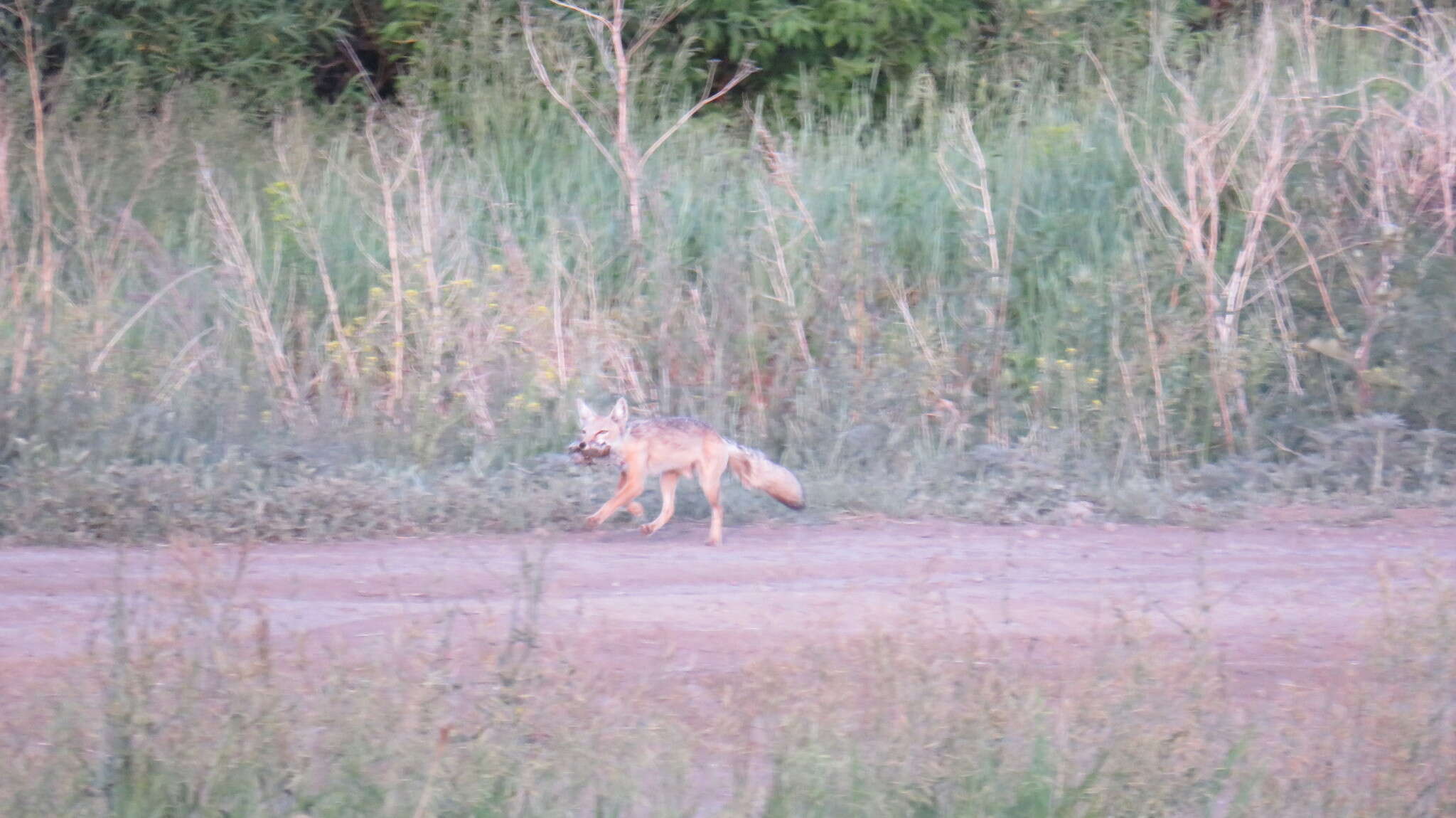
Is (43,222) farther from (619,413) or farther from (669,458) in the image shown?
(669,458)

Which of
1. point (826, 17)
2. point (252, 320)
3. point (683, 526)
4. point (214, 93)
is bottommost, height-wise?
point (683, 526)

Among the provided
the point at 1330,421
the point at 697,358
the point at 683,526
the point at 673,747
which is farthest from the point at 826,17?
the point at 673,747

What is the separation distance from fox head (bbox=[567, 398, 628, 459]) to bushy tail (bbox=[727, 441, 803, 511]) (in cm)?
66

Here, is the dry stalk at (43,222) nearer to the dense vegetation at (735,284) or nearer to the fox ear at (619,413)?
the dense vegetation at (735,284)

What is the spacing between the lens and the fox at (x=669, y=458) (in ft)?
26.8

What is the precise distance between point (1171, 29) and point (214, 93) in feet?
32.4

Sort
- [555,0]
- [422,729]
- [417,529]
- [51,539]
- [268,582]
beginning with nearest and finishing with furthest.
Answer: [422,729] → [268,582] → [51,539] → [417,529] → [555,0]

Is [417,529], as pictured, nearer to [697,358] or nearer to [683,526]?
[683,526]

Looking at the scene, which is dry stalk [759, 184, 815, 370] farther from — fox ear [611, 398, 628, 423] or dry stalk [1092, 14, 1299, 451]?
dry stalk [1092, 14, 1299, 451]

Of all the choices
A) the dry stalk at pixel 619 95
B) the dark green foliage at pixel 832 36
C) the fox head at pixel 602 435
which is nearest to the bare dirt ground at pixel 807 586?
the fox head at pixel 602 435

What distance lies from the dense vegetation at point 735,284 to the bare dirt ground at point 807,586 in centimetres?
52

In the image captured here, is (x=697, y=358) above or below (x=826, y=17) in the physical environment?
below

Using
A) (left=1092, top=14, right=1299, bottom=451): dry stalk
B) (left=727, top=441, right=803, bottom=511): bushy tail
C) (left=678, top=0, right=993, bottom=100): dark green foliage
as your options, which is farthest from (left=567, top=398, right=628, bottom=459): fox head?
(left=678, top=0, right=993, bottom=100): dark green foliage

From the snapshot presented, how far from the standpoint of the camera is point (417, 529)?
26.7ft
